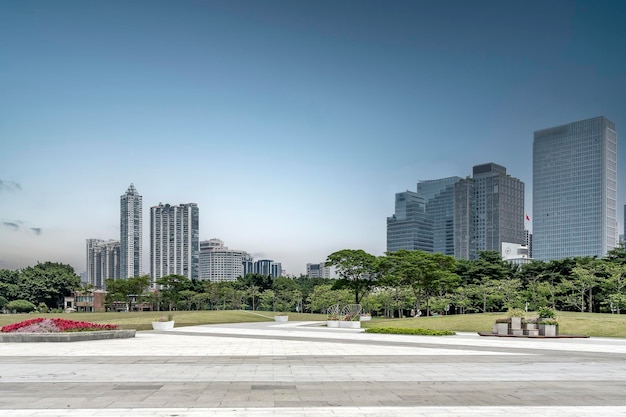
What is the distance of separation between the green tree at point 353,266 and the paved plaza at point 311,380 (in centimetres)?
2773

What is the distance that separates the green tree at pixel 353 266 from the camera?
53562 millimetres

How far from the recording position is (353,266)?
54250 mm

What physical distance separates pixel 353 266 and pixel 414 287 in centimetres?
826

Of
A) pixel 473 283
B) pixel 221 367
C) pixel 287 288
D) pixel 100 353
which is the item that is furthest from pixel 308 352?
pixel 287 288

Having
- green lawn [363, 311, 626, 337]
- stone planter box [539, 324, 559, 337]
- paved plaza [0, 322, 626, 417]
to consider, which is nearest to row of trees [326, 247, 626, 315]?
green lawn [363, 311, 626, 337]

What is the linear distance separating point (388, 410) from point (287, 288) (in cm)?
9225

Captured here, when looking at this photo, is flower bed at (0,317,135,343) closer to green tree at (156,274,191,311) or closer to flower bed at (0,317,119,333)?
flower bed at (0,317,119,333)

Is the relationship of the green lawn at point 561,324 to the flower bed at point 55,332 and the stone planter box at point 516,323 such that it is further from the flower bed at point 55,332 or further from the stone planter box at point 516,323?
the flower bed at point 55,332

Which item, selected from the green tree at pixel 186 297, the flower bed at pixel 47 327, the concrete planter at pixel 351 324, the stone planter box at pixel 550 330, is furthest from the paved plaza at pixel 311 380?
the green tree at pixel 186 297

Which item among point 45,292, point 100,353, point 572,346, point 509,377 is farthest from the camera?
point 45,292

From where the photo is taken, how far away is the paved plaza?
38.4ft

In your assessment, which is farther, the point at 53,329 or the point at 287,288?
the point at 287,288

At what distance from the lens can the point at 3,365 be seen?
18141 mm

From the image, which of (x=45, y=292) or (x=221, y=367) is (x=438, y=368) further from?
(x=45, y=292)
